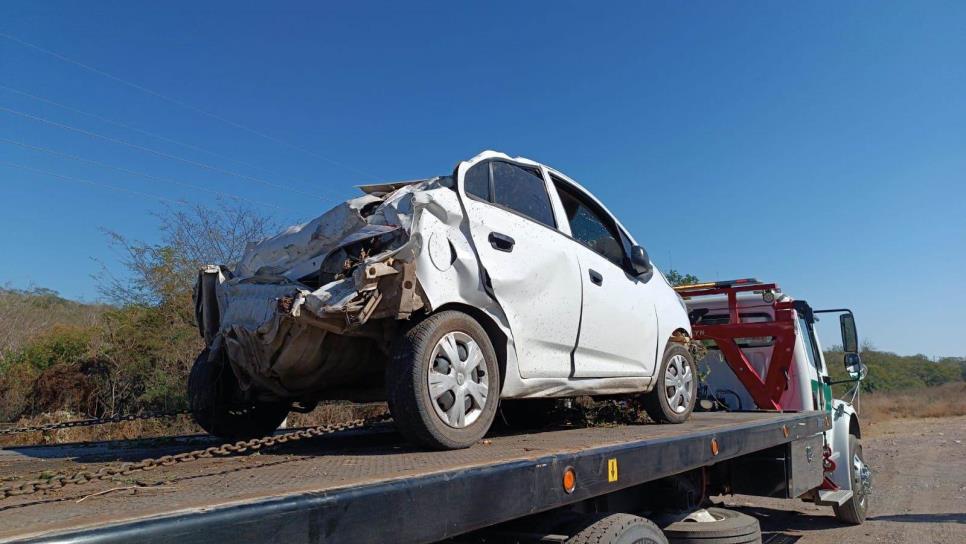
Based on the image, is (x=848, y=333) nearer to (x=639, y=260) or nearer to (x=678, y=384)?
(x=678, y=384)

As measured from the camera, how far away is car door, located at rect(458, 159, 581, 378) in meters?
3.49

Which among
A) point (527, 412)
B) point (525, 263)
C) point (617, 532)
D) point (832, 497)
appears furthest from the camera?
point (832, 497)

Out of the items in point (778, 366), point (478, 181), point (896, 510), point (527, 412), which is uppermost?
point (478, 181)

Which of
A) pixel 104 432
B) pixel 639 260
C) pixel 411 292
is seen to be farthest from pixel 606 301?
pixel 104 432

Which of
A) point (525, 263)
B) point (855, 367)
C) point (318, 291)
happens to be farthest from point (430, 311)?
point (855, 367)

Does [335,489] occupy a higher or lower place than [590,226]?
lower

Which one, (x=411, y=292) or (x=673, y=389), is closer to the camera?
(x=411, y=292)

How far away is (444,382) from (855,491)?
6447mm

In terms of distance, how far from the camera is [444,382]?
120 inches

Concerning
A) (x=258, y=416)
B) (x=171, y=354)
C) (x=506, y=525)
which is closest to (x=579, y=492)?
(x=506, y=525)

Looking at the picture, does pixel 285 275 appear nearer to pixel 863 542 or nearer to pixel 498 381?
pixel 498 381

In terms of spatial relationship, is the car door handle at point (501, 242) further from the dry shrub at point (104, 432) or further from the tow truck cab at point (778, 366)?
the dry shrub at point (104, 432)

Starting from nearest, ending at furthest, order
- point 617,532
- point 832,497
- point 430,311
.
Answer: point 617,532, point 430,311, point 832,497

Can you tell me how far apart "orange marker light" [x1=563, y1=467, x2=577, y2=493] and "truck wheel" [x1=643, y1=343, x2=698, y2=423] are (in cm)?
240
